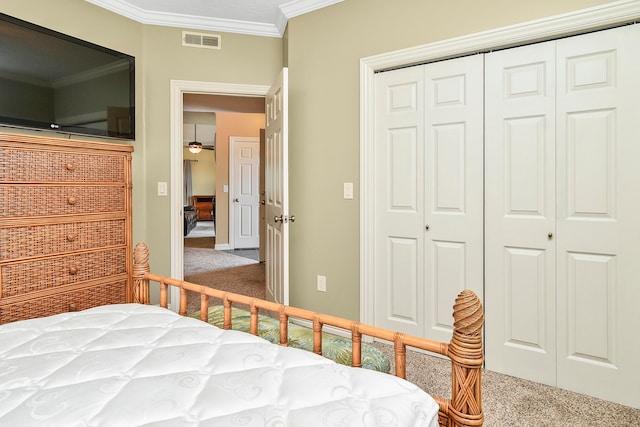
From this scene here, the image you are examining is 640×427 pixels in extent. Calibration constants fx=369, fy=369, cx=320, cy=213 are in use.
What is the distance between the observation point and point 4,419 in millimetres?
715

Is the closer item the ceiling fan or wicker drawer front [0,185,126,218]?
wicker drawer front [0,185,126,218]

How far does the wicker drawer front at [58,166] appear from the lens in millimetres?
2131

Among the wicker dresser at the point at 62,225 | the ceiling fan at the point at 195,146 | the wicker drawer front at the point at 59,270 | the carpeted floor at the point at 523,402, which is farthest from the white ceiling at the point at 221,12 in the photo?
the ceiling fan at the point at 195,146

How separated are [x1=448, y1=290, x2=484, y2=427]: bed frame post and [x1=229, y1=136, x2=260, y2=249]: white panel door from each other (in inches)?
256

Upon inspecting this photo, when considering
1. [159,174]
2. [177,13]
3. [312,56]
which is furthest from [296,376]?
[177,13]

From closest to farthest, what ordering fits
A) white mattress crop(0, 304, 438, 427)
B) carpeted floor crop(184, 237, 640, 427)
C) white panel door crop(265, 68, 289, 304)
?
white mattress crop(0, 304, 438, 427), carpeted floor crop(184, 237, 640, 427), white panel door crop(265, 68, 289, 304)

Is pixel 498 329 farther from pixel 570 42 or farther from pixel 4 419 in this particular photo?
pixel 4 419

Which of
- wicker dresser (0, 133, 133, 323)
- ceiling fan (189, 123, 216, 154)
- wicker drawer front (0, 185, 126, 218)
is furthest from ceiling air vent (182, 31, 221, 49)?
ceiling fan (189, 123, 216, 154)

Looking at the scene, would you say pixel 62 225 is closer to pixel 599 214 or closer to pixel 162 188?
pixel 162 188

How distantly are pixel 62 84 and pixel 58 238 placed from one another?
3.69 feet

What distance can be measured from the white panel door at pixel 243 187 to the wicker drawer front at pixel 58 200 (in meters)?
4.41

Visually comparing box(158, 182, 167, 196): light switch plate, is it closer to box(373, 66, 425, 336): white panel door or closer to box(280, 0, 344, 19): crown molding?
box(280, 0, 344, 19): crown molding

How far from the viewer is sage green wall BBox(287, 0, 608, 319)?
2572 millimetres

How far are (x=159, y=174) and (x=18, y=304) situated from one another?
1.45 m
